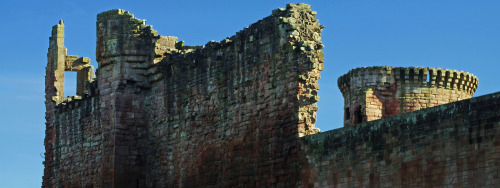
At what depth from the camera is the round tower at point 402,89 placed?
41.6m

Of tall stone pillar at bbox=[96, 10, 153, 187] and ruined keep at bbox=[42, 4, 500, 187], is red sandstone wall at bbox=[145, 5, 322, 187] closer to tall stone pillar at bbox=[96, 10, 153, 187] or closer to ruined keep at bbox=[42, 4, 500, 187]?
ruined keep at bbox=[42, 4, 500, 187]

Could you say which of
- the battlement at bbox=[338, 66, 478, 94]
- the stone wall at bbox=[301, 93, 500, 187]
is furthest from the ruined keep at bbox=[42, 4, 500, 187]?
the battlement at bbox=[338, 66, 478, 94]

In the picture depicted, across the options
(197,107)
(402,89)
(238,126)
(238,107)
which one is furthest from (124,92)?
(402,89)

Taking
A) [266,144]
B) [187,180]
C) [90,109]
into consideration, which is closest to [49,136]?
[90,109]

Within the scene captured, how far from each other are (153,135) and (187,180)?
1.86 meters

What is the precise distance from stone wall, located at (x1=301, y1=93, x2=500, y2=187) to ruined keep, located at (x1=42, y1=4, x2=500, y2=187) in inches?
0.8

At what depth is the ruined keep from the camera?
66.6ft

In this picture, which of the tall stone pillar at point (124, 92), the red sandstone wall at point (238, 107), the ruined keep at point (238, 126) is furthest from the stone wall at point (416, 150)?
the tall stone pillar at point (124, 92)

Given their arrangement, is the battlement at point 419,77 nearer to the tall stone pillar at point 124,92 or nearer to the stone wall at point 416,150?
the tall stone pillar at point 124,92

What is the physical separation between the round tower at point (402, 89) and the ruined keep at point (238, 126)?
12.7 m

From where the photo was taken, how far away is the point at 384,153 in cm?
2125

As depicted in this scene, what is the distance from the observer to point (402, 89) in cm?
4181

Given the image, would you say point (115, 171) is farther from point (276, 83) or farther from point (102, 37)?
point (276, 83)

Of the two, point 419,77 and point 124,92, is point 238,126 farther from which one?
point 419,77
